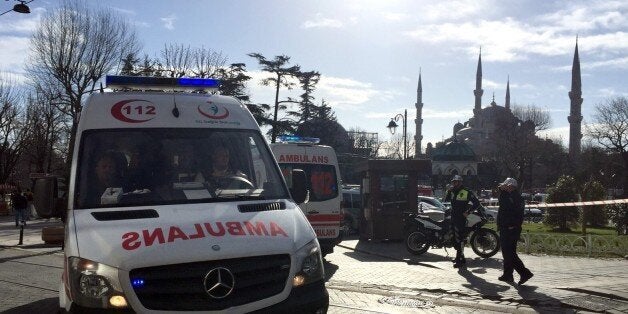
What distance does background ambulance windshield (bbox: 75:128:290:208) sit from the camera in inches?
205

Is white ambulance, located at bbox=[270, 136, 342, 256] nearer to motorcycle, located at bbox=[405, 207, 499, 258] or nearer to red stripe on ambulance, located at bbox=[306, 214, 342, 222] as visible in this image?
red stripe on ambulance, located at bbox=[306, 214, 342, 222]

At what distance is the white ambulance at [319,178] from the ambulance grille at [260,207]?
861 cm

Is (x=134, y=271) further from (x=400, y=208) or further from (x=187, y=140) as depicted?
(x=400, y=208)

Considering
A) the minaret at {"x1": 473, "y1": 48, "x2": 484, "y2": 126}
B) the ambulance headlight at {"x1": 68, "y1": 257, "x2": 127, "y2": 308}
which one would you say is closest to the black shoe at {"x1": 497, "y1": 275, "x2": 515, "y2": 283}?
the ambulance headlight at {"x1": 68, "y1": 257, "x2": 127, "y2": 308}

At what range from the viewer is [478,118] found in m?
123

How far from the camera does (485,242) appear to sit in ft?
46.2

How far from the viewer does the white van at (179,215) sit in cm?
421

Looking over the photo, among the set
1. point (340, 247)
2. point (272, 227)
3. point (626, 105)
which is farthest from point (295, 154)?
point (626, 105)

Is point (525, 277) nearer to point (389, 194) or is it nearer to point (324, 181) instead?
point (324, 181)

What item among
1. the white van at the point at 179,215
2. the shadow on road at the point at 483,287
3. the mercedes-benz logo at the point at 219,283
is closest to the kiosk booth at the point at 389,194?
the shadow on road at the point at 483,287

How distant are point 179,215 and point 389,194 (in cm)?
1452

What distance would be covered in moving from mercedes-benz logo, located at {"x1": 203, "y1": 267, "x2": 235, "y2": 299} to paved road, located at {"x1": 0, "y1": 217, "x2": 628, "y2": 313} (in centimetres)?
406

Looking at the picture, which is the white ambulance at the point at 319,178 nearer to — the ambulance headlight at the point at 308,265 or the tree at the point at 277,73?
the ambulance headlight at the point at 308,265

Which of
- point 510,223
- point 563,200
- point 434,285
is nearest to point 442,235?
point 510,223
